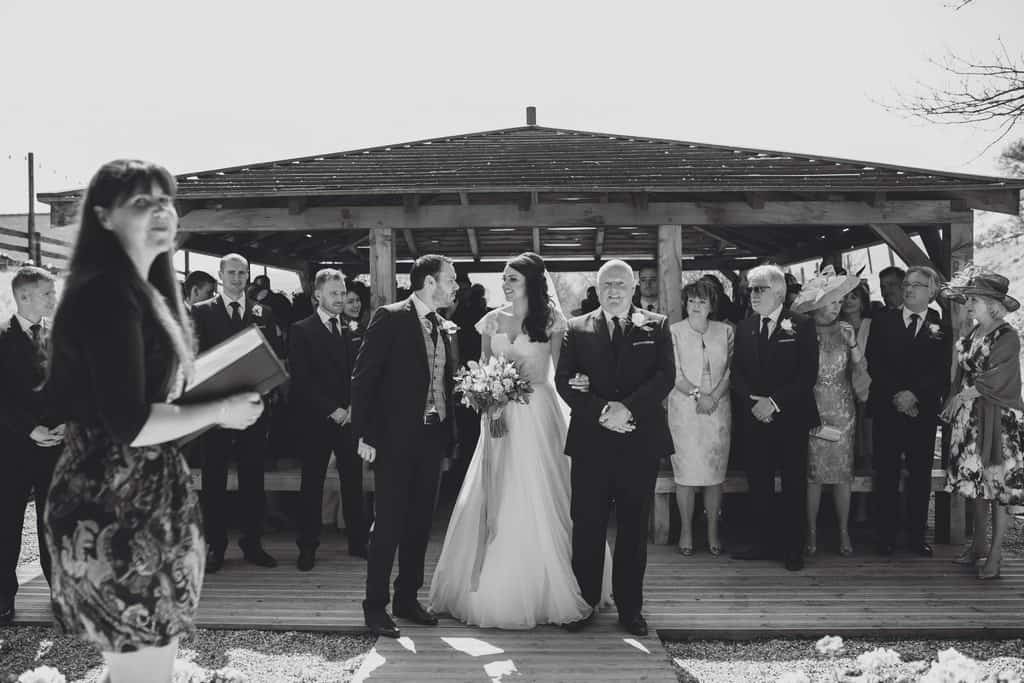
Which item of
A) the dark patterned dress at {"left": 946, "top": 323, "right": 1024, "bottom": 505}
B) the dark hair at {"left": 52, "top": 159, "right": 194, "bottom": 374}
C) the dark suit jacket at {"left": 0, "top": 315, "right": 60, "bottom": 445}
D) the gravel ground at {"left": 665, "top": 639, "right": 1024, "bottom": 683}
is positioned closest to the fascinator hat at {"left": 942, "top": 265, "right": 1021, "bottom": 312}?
the dark patterned dress at {"left": 946, "top": 323, "right": 1024, "bottom": 505}

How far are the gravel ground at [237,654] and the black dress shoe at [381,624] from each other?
0.31ft

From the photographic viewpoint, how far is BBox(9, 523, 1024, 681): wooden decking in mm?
4840

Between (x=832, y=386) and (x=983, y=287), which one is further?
(x=832, y=386)

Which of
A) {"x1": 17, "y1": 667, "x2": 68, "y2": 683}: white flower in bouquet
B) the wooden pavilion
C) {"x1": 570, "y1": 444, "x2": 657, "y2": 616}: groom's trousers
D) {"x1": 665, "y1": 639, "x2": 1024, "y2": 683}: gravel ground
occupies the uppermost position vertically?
the wooden pavilion

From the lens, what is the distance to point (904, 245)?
7859 millimetres

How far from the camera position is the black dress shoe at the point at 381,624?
5.21 meters

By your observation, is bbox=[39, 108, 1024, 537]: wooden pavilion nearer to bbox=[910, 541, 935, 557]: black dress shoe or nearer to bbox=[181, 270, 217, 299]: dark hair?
bbox=[910, 541, 935, 557]: black dress shoe

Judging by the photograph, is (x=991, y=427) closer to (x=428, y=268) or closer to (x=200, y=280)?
(x=428, y=268)

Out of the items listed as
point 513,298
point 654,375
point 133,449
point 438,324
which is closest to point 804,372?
point 654,375

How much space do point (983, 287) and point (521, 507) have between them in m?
3.87

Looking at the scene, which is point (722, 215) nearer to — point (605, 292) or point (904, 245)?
point (904, 245)

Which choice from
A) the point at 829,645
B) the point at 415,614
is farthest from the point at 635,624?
the point at 415,614

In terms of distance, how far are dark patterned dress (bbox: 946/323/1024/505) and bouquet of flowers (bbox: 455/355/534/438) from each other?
3536mm

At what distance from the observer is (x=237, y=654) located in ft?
16.6
